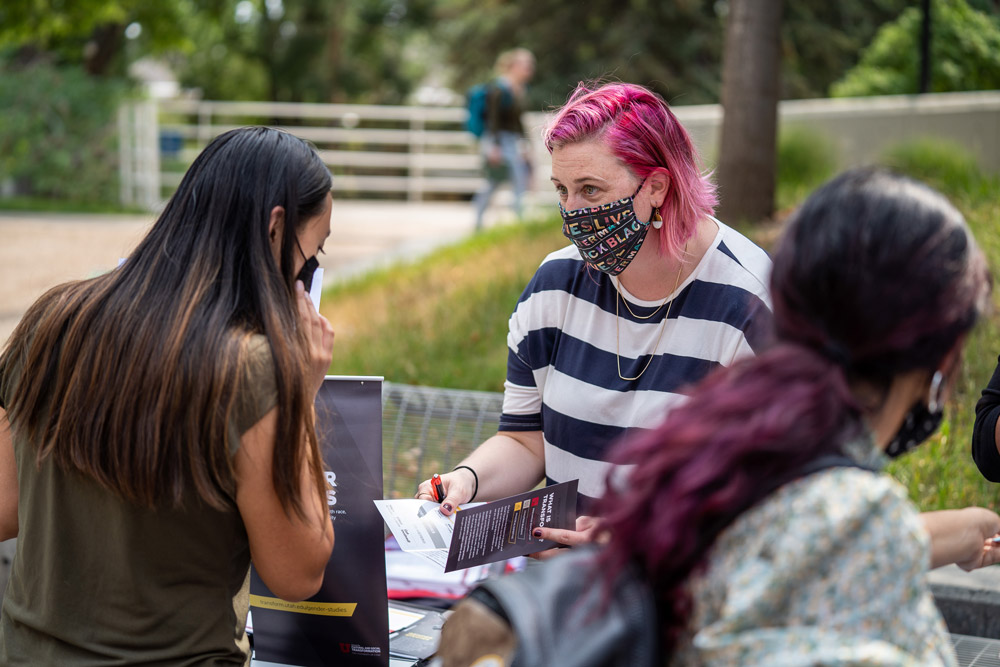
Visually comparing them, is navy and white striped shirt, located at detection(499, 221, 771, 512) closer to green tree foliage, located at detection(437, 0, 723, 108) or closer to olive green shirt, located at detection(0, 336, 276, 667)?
olive green shirt, located at detection(0, 336, 276, 667)

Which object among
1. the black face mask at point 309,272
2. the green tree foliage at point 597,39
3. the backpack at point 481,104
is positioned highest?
the green tree foliage at point 597,39

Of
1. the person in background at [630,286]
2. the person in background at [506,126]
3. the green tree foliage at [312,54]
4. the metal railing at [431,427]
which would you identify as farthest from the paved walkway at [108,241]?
the green tree foliage at [312,54]

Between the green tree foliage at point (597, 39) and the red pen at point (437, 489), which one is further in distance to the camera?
the green tree foliage at point (597, 39)

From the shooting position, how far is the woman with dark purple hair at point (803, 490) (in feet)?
3.69

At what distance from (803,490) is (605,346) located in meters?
1.30

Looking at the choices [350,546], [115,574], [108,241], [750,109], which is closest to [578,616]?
[115,574]

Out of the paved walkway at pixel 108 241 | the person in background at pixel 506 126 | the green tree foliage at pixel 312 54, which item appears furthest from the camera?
the green tree foliage at pixel 312 54

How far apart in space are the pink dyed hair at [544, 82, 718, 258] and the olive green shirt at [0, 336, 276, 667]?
0.99m

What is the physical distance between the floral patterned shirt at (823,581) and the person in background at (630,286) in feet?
3.57

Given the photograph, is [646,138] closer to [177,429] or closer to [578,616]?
[177,429]

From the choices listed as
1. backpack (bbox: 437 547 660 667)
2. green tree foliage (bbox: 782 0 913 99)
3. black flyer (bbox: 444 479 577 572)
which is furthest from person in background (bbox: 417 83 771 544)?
green tree foliage (bbox: 782 0 913 99)

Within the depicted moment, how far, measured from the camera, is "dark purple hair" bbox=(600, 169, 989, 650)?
1.16 metres

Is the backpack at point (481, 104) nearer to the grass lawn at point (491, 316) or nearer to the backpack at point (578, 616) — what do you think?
the grass lawn at point (491, 316)

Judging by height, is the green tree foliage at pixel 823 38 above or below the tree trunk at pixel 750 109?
above
